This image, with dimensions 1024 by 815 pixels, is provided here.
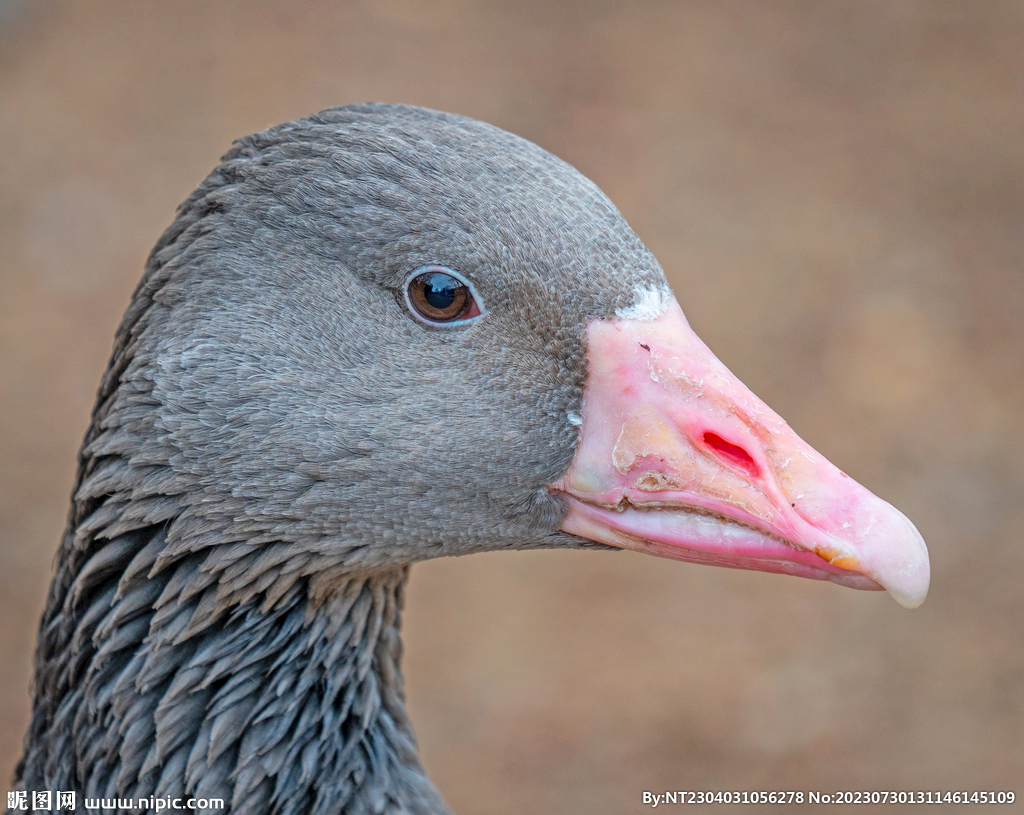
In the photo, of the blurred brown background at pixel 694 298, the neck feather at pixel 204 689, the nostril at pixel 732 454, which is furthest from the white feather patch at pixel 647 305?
the blurred brown background at pixel 694 298

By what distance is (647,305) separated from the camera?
2578mm

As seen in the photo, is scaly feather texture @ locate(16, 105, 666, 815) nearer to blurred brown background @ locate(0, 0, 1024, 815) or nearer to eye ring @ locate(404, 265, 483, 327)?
eye ring @ locate(404, 265, 483, 327)

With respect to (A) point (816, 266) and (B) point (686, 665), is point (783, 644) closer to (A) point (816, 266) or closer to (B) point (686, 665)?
(B) point (686, 665)

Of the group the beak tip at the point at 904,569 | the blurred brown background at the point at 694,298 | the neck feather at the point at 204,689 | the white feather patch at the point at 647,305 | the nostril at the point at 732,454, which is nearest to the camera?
the beak tip at the point at 904,569

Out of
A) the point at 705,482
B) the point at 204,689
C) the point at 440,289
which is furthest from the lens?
the point at 204,689

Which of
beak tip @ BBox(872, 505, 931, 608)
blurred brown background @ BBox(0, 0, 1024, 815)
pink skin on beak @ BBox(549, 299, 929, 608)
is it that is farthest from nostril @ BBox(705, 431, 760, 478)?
blurred brown background @ BBox(0, 0, 1024, 815)

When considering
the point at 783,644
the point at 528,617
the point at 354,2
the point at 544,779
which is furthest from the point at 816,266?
the point at 354,2

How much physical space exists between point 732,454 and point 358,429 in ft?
3.16

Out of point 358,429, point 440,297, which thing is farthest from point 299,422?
point 440,297

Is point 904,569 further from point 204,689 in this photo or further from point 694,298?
point 694,298

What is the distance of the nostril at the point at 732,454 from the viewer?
2389 millimetres

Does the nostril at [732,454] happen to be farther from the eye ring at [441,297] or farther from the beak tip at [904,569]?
the eye ring at [441,297]

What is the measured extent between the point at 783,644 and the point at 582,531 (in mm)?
4830

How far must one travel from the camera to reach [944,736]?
6.54 metres
